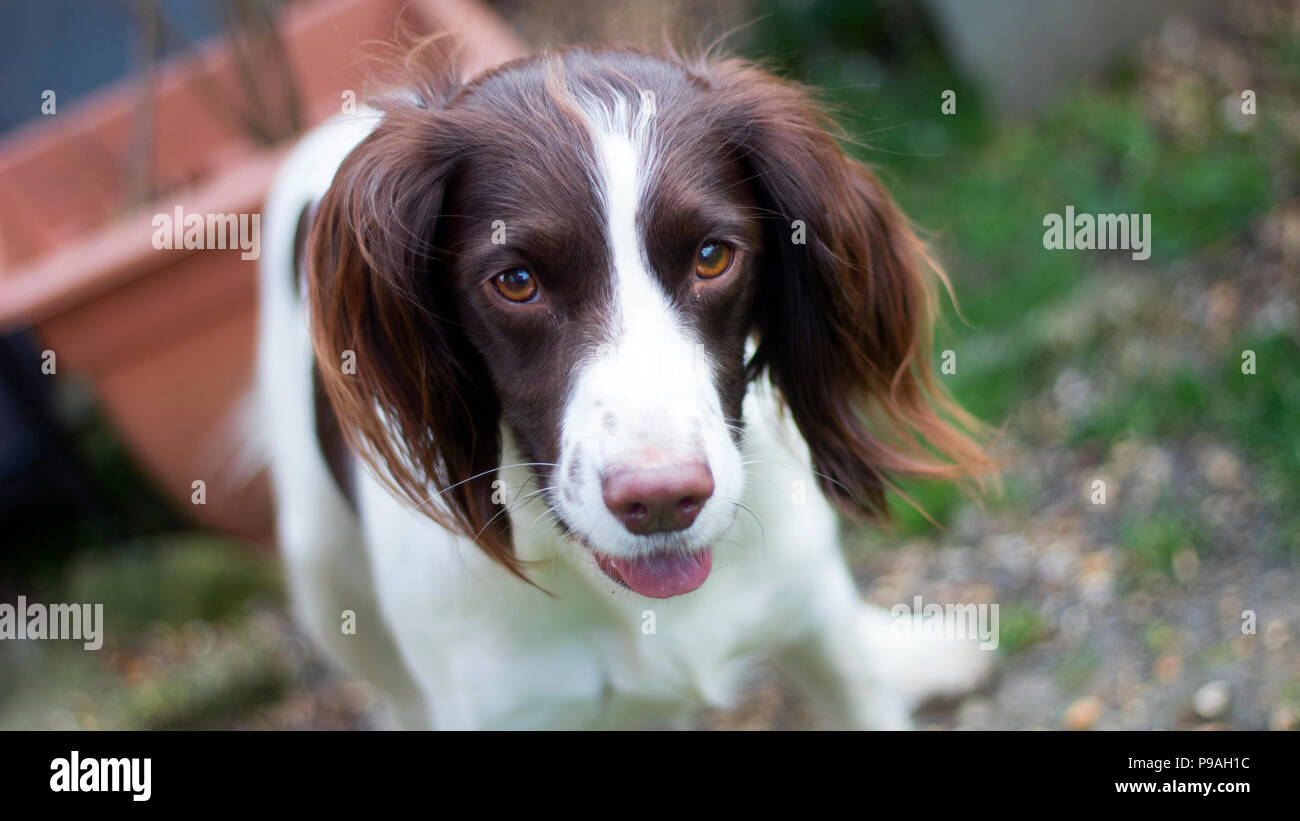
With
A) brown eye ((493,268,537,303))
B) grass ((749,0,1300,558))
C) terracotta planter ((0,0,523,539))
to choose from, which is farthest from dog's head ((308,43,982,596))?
terracotta planter ((0,0,523,539))

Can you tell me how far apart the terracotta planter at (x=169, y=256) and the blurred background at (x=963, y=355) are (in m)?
0.01

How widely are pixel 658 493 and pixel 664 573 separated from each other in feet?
0.81

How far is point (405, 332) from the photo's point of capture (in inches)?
67.9

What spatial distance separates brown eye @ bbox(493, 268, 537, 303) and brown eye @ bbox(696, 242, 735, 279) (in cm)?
22

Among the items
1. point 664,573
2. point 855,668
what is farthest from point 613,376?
point 855,668

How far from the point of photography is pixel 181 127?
4141mm

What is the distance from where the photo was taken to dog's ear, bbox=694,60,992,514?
1751mm

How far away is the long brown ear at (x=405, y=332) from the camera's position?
1699mm

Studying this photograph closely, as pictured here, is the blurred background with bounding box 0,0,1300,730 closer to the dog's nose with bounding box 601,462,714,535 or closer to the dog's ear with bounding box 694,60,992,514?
the dog's ear with bounding box 694,60,992,514

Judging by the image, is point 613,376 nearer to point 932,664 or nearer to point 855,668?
point 855,668
